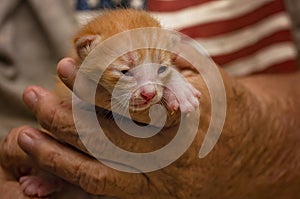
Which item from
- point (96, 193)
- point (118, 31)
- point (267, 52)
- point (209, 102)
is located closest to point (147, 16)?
point (118, 31)

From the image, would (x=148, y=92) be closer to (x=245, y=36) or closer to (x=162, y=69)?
(x=162, y=69)

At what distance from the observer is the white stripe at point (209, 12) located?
157cm

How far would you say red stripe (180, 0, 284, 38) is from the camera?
1592mm

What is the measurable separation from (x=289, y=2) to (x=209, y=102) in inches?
20.9

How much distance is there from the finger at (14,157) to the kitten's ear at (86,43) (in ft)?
0.75

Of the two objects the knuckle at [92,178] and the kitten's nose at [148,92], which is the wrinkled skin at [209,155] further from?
the kitten's nose at [148,92]

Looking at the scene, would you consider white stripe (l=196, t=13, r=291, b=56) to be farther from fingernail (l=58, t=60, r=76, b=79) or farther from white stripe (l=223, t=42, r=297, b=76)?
fingernail (l=58, t=60, r=76, b=79)

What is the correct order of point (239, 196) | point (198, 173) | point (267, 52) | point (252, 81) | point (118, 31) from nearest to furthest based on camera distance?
point (118, 31) → point (198, 173) → point (239, 196) → point (252, 81) → point (267, 52)

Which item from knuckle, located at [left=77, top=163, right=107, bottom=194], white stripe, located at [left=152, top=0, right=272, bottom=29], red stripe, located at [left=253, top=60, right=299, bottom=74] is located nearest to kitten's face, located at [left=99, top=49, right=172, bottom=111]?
knuckle, located at [left=77, top=163, right=107, bottom=194]

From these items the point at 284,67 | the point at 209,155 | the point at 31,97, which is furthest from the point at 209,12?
the point at 31,97

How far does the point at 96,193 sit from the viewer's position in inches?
45.1

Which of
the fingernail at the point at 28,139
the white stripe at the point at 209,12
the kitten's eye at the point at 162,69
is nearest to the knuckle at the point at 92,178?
the fingernail at the point at 28,139

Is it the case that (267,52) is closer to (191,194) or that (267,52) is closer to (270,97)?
(270,97)

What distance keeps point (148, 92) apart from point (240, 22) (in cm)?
67
